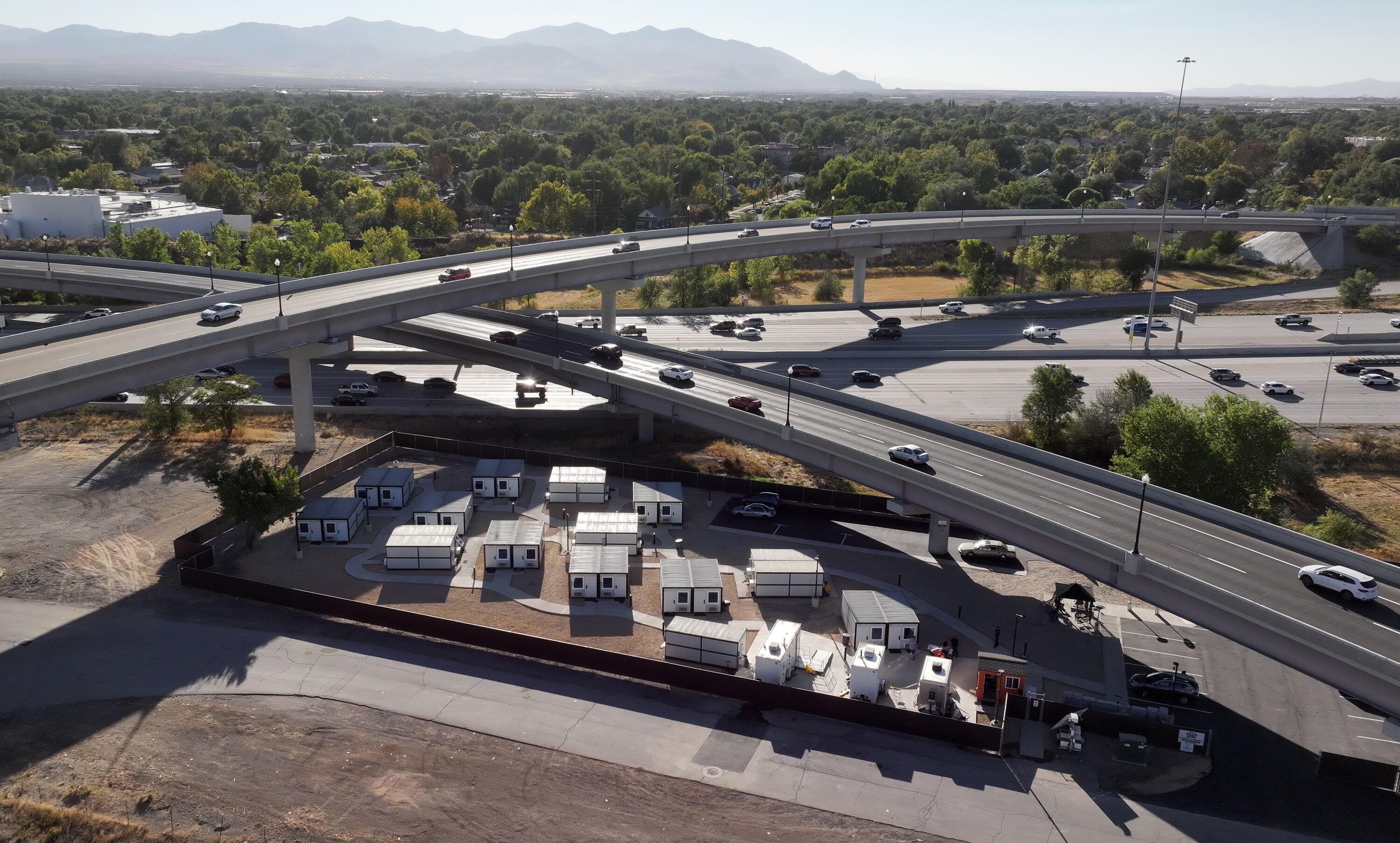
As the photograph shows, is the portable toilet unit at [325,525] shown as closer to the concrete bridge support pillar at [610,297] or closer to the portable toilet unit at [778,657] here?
the portable toilet unit at [778,657]

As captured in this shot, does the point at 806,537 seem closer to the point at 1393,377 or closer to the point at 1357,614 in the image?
the point at 1357,614

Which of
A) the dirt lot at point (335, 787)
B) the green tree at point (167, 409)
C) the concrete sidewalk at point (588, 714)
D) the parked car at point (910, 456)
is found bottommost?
the dirt lot at point (335, 787)

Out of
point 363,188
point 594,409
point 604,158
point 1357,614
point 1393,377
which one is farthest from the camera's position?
point 604,158

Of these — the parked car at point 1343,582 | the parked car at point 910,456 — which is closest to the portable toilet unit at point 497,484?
the parked car at point 910,456

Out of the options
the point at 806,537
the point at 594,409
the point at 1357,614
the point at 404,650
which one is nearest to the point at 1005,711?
the point at 1357,614

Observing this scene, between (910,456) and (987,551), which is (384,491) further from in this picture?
(987,551)

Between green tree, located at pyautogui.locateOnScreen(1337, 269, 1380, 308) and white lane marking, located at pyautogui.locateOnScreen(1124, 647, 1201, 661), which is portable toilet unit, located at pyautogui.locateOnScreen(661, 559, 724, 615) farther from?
green tree, located at pyautogui.locateOnScreen(1337, 269, 1380, 308)
